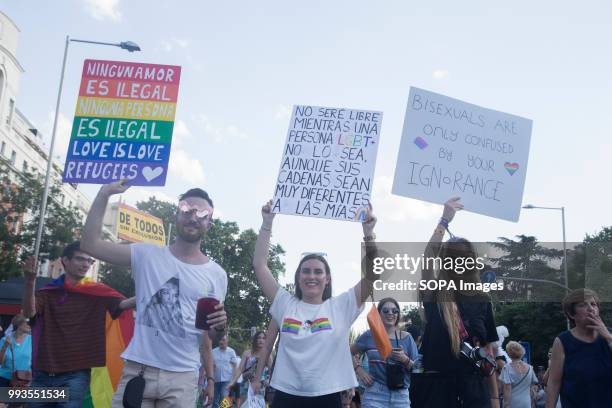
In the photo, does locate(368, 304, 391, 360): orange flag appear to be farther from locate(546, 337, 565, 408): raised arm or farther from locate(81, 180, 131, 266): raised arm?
locate(81, 180, 131, 266): raised arm

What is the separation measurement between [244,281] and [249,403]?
47866 mm

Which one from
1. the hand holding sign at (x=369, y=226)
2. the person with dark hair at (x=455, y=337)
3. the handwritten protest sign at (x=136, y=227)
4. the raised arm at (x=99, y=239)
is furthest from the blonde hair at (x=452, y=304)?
the handwritten protest sign at (x=136, y=227)

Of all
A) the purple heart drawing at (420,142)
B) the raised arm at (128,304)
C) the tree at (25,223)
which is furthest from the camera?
the tree at (25,223)

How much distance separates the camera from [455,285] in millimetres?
4523

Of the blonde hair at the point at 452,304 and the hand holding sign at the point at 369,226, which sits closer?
the blonde hair at the point at 452,304

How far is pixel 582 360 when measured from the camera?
482cm

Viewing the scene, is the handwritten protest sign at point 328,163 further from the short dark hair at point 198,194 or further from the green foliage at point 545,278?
the green foliage at point 545,278

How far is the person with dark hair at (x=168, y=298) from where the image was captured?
174 inches

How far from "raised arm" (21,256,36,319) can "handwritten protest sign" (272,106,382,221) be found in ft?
7.47

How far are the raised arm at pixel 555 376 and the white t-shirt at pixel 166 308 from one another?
269cm

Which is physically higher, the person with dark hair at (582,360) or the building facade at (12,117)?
the building facade at (12,117)

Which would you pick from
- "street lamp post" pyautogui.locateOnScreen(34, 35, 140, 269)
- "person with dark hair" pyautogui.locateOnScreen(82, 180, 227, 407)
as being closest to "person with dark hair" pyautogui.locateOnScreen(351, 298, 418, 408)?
"person with dark hair" pyautogui.locateOnScreen(82, 180, 227, 407)

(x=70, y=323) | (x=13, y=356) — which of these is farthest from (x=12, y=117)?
(x=70, y=323)

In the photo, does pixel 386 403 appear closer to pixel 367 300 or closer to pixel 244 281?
pixel 367 300
